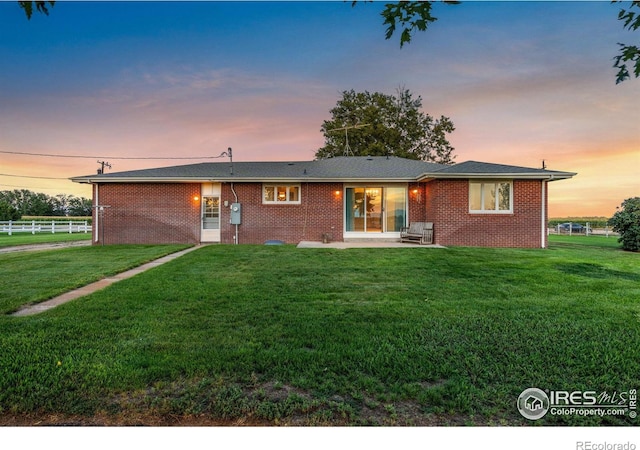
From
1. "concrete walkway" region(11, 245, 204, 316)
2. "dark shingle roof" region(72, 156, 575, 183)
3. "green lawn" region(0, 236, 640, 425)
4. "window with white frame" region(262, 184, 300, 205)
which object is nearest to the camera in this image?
"green lawn" region(0, 236, 640, 425)

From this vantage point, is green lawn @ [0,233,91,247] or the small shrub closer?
the small shrub

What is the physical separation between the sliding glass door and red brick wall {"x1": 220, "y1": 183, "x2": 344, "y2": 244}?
52 cm

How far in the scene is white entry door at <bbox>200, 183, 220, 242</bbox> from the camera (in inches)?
593

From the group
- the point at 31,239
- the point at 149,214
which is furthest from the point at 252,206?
the point at 31,239

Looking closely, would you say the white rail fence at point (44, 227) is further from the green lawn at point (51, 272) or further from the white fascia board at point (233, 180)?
the green lawn at point (51, 272)

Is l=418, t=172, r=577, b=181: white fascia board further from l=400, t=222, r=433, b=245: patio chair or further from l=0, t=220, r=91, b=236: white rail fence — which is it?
l=0, t=220, r=91, b=236: white rail fence

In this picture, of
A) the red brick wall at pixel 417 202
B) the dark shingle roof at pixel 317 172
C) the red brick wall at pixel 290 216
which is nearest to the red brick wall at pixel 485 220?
the dark shingle roof at pixel 317 172

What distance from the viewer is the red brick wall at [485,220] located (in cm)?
1328

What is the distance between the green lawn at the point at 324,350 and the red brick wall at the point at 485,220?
702 centimetres

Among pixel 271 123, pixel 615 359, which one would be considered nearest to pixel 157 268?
pixel 615 359

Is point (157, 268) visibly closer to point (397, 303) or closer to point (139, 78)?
point (397, 303)

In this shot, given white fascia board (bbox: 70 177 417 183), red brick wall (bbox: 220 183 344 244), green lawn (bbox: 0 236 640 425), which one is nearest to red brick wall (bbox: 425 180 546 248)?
white fascia board (bbox: 70 177 417 183)

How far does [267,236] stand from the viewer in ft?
48.8
